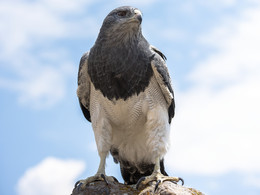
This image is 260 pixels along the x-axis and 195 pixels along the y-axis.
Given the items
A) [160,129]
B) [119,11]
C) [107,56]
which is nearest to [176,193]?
[160,129]

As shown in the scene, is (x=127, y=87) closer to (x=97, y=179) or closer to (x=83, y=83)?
(x=83, y=83)

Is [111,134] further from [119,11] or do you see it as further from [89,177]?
[119,11]

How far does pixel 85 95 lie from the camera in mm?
10305

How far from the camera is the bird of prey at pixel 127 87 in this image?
951 centimetres

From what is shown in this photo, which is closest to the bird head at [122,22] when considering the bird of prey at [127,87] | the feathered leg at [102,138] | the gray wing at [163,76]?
the bird of prey at [127,87]

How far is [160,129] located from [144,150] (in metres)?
0.80

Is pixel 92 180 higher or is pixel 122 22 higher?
pixel 122 22

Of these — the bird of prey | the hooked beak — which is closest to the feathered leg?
the bird of prey

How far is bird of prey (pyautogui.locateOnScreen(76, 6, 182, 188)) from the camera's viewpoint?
951cm

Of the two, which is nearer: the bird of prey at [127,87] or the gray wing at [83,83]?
the bird of prey at [127,87]

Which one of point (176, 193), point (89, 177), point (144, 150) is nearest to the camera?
point (176, 193)

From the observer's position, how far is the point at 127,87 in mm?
9500

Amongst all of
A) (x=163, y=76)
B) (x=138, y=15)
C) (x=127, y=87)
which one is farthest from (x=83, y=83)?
(x=138, y=15)

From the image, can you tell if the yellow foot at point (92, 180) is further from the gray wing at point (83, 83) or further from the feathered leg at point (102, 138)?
the gray wing at point (83, 83)
